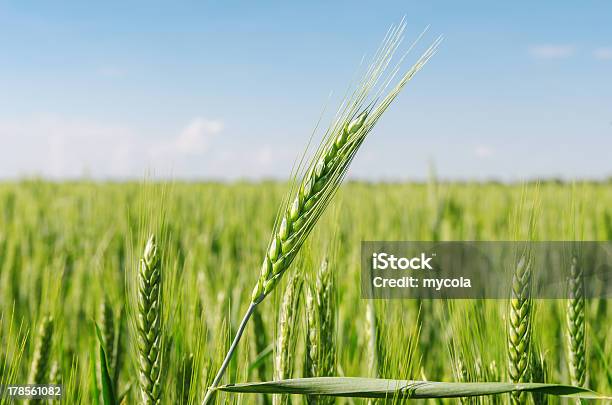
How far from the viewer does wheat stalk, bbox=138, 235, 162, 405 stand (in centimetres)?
84

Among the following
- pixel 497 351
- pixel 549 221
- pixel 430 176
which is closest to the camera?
pixel 497 351

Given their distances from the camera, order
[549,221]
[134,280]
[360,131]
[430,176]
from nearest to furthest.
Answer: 1. [360,131]
2. [134,280]
3. [430,176]
4. [549,221]

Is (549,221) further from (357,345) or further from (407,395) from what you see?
(407,395)

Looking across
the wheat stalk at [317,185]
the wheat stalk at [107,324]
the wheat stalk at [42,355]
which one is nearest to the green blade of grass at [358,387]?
the wheat stalk at [317,185]

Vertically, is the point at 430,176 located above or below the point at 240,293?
above

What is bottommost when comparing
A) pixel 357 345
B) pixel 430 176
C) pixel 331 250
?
pixel 357 345

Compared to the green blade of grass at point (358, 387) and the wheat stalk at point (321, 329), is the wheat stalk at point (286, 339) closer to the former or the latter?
the wheat stalk at point (321, 329)

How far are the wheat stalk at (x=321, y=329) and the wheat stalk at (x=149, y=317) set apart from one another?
26 centimetres

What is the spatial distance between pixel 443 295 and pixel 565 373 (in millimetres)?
839

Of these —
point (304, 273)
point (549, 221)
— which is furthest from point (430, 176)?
point (304, 273)

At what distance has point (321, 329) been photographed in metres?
1.01

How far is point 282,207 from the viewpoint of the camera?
88 centimetres

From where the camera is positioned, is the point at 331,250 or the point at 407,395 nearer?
the point at 407,395

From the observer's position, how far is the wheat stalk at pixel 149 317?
0.84 metres
